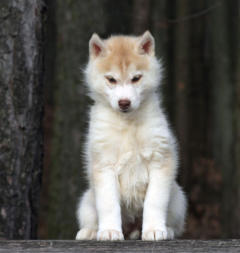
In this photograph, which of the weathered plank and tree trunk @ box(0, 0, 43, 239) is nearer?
the weathered plank

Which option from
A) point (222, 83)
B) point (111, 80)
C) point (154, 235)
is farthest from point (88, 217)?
point (222, 83)

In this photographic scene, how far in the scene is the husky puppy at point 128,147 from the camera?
424cm

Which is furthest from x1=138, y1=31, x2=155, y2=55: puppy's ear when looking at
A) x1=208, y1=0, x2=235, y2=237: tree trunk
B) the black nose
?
x1=208, y1=0, x2=235, y2=237: tree trunk

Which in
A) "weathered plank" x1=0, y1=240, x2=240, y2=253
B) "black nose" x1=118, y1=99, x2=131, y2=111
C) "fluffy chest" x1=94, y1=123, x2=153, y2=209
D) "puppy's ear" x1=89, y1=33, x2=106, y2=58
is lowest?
"weathered plank" x1=0, y1=240, x2=240, y2=253

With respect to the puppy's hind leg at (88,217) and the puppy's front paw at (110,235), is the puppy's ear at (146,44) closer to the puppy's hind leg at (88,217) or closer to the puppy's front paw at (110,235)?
the puppy's hind leg at (88,217)

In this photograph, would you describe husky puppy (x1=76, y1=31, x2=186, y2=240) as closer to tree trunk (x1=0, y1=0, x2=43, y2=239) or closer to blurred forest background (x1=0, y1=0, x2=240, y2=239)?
tree trunk (x1=0, y1=0, x2=43, y2=239)

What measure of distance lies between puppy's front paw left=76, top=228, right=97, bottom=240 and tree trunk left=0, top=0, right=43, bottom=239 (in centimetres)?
77

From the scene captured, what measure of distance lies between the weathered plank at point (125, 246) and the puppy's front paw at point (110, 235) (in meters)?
0.36

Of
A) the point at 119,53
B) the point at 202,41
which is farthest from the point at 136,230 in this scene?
the point at 202,41

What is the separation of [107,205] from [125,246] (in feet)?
2.20

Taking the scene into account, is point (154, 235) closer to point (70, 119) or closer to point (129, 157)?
point (129, 157)

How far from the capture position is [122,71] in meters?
4.49

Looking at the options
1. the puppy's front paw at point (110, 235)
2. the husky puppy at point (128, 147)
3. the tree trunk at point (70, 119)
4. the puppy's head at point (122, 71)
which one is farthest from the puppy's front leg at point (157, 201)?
the tree trunk at point (70, 119)

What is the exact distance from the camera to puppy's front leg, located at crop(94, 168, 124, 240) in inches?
159
